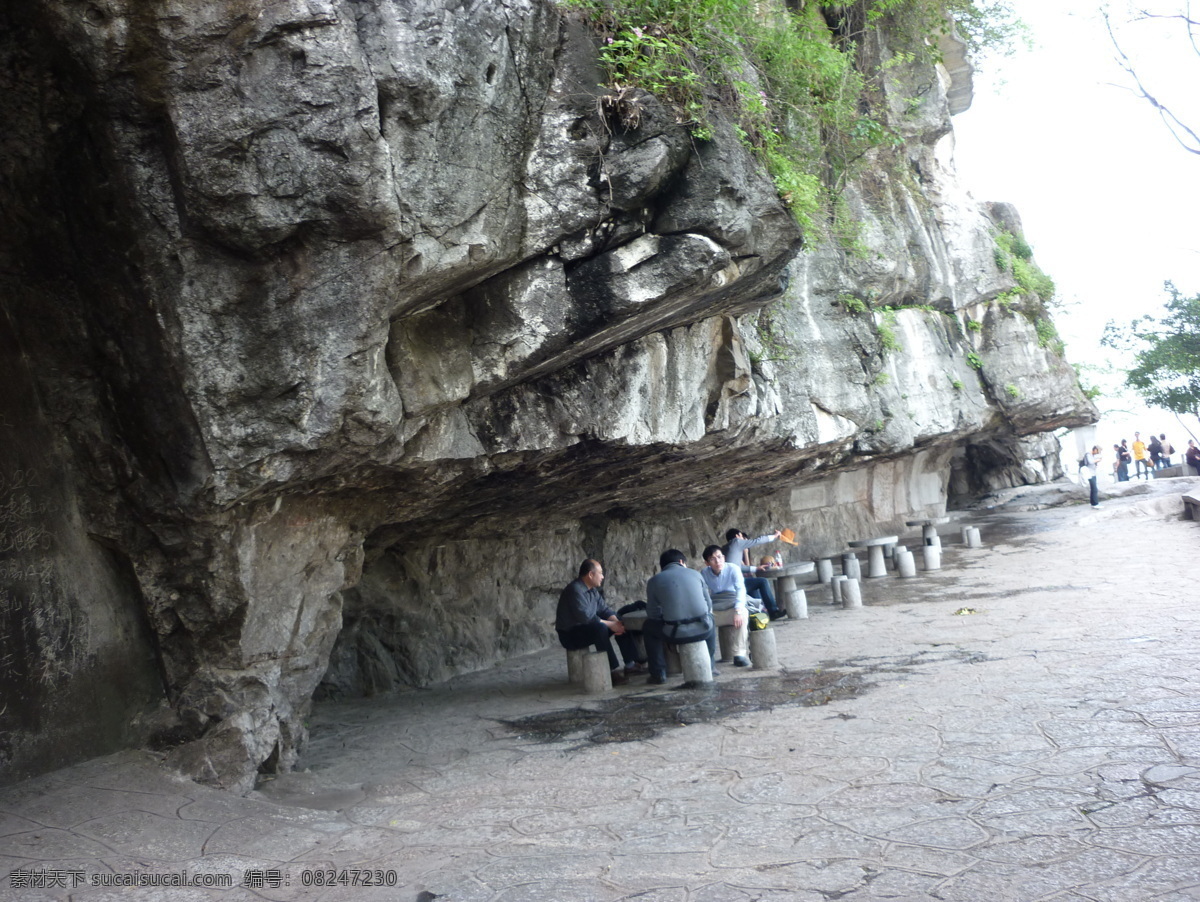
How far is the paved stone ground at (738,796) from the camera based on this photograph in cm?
439

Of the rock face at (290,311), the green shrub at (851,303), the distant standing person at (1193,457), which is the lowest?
the distant standing person at (1193,457)

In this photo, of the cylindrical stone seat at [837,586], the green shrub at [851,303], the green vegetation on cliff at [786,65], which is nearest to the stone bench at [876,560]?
the cylindrical stone seat at [837,586]

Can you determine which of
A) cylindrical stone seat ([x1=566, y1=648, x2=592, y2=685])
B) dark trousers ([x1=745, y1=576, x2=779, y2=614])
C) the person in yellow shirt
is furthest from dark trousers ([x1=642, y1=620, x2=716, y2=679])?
the person in yellow shirt

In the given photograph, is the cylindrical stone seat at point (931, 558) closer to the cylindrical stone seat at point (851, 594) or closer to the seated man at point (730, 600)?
the cylindrical stone seat at point (851, 594)

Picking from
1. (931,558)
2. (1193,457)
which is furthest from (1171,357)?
(931,558)

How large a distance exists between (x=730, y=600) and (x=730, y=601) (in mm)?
11

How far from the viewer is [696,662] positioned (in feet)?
29.3

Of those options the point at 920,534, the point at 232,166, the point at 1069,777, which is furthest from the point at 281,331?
the point at 920,534

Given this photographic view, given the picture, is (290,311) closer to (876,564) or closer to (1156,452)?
(876,564)

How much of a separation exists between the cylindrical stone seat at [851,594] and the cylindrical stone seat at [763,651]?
379 centimetres

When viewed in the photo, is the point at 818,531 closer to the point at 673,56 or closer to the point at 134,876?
the point at 673,56

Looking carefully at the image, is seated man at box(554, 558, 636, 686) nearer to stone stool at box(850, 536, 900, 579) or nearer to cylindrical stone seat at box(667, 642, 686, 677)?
cylindrical stone seat at box(667, 642, 686, 677)

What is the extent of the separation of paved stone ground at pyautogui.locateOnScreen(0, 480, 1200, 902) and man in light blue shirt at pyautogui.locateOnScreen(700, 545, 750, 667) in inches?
22.8

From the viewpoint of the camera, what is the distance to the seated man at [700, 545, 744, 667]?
9773 millimetres
